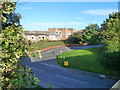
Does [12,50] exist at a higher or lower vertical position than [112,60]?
higher

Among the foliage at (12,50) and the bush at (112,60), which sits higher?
the foliage at (12,50)

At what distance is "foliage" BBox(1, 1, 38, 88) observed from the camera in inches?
67.0

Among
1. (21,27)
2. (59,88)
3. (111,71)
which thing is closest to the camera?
(21,27)

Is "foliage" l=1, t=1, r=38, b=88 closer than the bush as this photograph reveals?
Yes

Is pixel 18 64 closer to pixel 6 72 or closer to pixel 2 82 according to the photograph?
pixel 6 72

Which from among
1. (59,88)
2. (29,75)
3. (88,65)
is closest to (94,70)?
(88,65)

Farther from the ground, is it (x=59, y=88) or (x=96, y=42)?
(x=96, y=42)

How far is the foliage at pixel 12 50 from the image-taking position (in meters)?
1.70

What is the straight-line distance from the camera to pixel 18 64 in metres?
1.87

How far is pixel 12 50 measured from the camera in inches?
67.9

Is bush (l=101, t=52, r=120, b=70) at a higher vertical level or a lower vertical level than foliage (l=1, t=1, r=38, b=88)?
lower

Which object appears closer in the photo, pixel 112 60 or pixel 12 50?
pixel 12 50

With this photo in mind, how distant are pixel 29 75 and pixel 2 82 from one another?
1.25 feet

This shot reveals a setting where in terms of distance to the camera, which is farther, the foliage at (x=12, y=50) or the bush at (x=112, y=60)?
the bush at (x=112, y=60)
